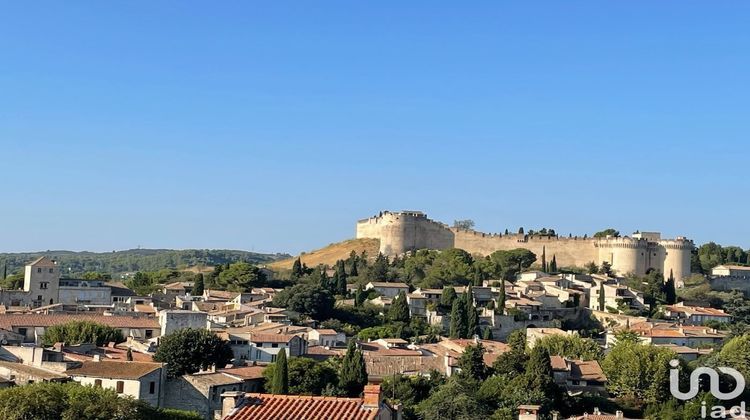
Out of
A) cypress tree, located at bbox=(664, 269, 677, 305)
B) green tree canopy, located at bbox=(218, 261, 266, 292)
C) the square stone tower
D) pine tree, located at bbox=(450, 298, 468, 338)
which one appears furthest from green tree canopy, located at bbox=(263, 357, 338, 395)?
cypress tree, located at bbox=(664, 269, 677, 305)

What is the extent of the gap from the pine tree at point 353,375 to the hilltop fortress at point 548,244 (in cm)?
5062

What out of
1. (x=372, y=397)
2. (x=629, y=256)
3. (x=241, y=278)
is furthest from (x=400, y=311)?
(x=372, y=397)

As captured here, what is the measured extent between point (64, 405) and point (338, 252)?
79.0 meters

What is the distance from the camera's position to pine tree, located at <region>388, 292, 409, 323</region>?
60.8 meters

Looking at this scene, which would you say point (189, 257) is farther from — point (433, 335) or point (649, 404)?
point (649, 404)

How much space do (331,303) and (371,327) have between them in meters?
3.16

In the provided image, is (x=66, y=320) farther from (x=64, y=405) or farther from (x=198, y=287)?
(x=64, y=405)

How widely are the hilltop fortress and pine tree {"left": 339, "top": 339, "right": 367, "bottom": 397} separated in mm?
50617

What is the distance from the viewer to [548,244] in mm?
92375

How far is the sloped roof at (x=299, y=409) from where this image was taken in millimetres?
16719

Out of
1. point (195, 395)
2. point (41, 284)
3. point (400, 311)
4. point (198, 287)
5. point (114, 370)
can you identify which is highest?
point (198, 287)

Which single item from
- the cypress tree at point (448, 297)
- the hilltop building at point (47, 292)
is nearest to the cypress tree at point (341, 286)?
the cypress tree at point (448, 297)

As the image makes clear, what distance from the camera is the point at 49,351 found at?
34.2 metres

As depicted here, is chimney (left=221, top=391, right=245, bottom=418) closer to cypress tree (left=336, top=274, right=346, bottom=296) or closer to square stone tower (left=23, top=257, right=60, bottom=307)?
square stone tower (left=23, top=257, right=60, bottom=307)
